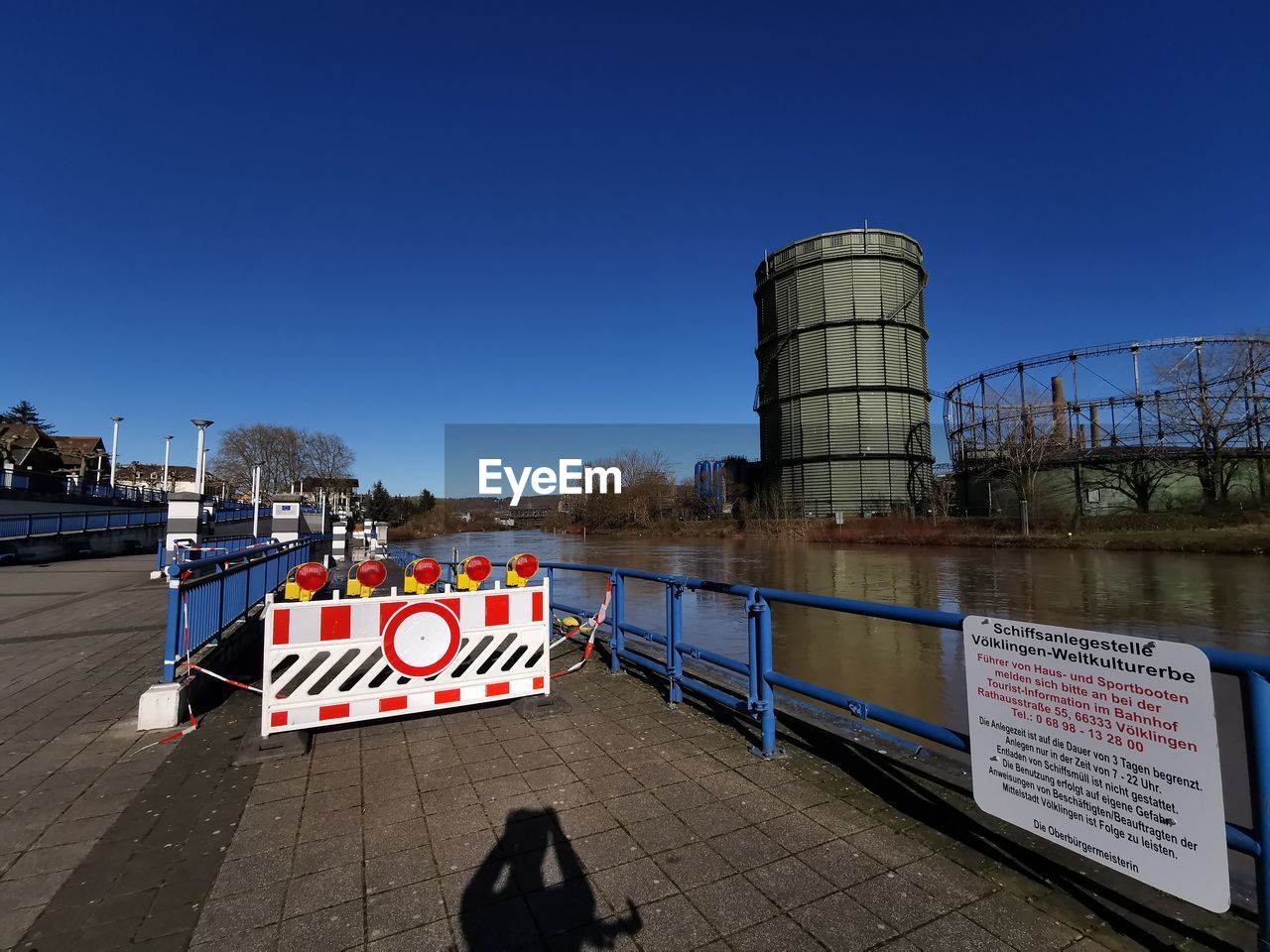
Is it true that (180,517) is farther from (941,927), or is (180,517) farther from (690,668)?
(941,927)

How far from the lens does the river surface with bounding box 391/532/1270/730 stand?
8.70 metres

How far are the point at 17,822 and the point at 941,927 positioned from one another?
462cm

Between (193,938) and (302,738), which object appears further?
(302,738)

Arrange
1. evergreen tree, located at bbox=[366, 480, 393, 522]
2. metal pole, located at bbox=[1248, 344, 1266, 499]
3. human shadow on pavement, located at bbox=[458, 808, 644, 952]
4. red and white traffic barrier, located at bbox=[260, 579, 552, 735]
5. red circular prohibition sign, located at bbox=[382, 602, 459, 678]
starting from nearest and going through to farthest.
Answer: human shadow on pavement, located at bbox=[458, 808, 644, 952]
red and white traffic barrier, located at bbox=[260, 579, 552, 735]
red circular prohibition sign, located at bbox=[382, 602, 459, 678]
metal pole, located at bbox=[1248, 344, 1266, 499]
evergreen tree, located at bbox=[366, 480, 393, 522]

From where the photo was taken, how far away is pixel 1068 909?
245 centimetres

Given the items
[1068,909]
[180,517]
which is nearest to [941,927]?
[1068,909]

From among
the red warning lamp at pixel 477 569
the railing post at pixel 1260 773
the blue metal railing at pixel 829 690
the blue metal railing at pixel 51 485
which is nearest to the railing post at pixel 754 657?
the blue metal railing at pixel 829 690

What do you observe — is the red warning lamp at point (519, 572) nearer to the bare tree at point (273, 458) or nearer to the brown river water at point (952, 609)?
the brown river water at point (952, 609)

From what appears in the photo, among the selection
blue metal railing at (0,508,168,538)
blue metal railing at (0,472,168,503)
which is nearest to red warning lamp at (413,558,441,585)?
blue metal railing at (0,508,168,538)

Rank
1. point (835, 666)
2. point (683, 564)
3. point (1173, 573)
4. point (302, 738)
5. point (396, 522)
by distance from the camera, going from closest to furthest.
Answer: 1. point (302, 738)
2. point (835, 666)
3. point (1173, 573)
4. point (683, 564)
5. point (396, 522)

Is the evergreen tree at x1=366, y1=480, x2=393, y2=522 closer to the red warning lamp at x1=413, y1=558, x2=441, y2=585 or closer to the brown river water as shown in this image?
the brown river water

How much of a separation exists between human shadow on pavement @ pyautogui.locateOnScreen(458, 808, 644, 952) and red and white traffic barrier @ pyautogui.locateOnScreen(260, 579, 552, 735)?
6.40 ft

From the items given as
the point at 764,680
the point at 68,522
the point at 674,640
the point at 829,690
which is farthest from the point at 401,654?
the point at 68,522

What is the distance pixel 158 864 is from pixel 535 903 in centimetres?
185
